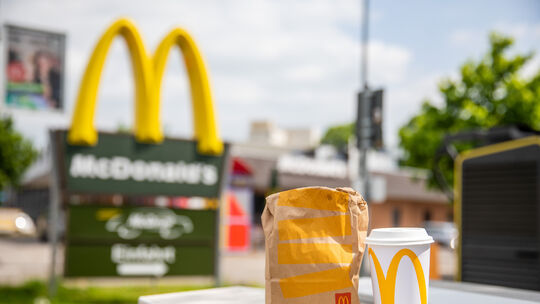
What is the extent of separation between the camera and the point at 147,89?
7055 mm

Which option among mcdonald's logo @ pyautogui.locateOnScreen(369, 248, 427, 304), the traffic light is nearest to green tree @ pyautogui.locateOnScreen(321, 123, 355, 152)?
the traffic light

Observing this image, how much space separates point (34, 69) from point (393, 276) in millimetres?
6456

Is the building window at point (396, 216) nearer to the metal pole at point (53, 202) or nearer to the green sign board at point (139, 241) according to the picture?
the green sign board at point (139, 241)

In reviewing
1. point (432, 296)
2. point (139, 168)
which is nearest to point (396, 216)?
point (139, 168)

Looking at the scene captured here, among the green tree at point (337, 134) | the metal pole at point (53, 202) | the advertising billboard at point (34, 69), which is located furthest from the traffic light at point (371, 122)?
the green tree at point (337, 134)

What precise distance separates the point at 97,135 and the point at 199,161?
1332 millimetres

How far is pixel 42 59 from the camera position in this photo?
23.0 feet

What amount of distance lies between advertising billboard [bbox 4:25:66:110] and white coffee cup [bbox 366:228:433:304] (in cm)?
615

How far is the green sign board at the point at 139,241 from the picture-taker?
22.3 feet

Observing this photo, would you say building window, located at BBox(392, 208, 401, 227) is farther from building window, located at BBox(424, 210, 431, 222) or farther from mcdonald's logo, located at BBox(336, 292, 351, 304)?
mcdonald's logo, located at BBox(336, 292, 351, 304)

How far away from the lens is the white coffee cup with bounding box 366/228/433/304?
1488mm

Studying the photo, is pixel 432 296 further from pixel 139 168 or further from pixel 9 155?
pixel 9 155

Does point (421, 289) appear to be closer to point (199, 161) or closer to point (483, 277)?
point (483, 277)

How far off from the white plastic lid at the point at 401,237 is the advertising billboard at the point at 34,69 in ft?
20.1
